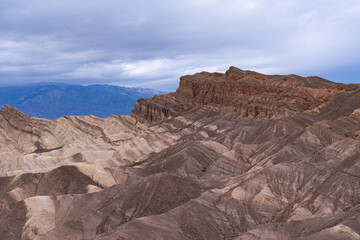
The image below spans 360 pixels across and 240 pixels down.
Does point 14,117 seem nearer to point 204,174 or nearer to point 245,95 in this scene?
point 245,95

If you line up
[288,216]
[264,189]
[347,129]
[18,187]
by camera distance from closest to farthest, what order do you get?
1. [288,216]
2. [264,189]
3. [18,187]
4. [347,129]

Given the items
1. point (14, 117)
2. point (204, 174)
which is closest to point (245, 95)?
point (204, 174)

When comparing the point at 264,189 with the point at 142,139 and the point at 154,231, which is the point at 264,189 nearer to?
the point at 154,231

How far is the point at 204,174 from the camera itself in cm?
5341

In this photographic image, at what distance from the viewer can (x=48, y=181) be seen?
176ft

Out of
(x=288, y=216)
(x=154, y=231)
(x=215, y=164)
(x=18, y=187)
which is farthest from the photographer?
(x=215, y=164)

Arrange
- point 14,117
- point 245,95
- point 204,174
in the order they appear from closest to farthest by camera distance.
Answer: point 204,174 < point 14,117 < point 245,95

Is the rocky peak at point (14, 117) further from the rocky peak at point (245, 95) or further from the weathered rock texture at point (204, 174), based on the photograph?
the rocky peak at point (245, 95)

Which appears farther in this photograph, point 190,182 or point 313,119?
point 313,119

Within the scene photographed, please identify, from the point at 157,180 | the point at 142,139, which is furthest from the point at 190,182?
the point at 142,139

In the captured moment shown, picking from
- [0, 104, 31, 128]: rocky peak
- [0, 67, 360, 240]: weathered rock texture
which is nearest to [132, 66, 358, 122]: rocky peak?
[0, 67, 360, 240]: weathered rock texture

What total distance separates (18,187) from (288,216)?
119 feet

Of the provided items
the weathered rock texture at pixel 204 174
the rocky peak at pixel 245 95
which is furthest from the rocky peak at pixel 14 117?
the rocky peak at pixel 245 95

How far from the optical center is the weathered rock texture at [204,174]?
33719 mm
